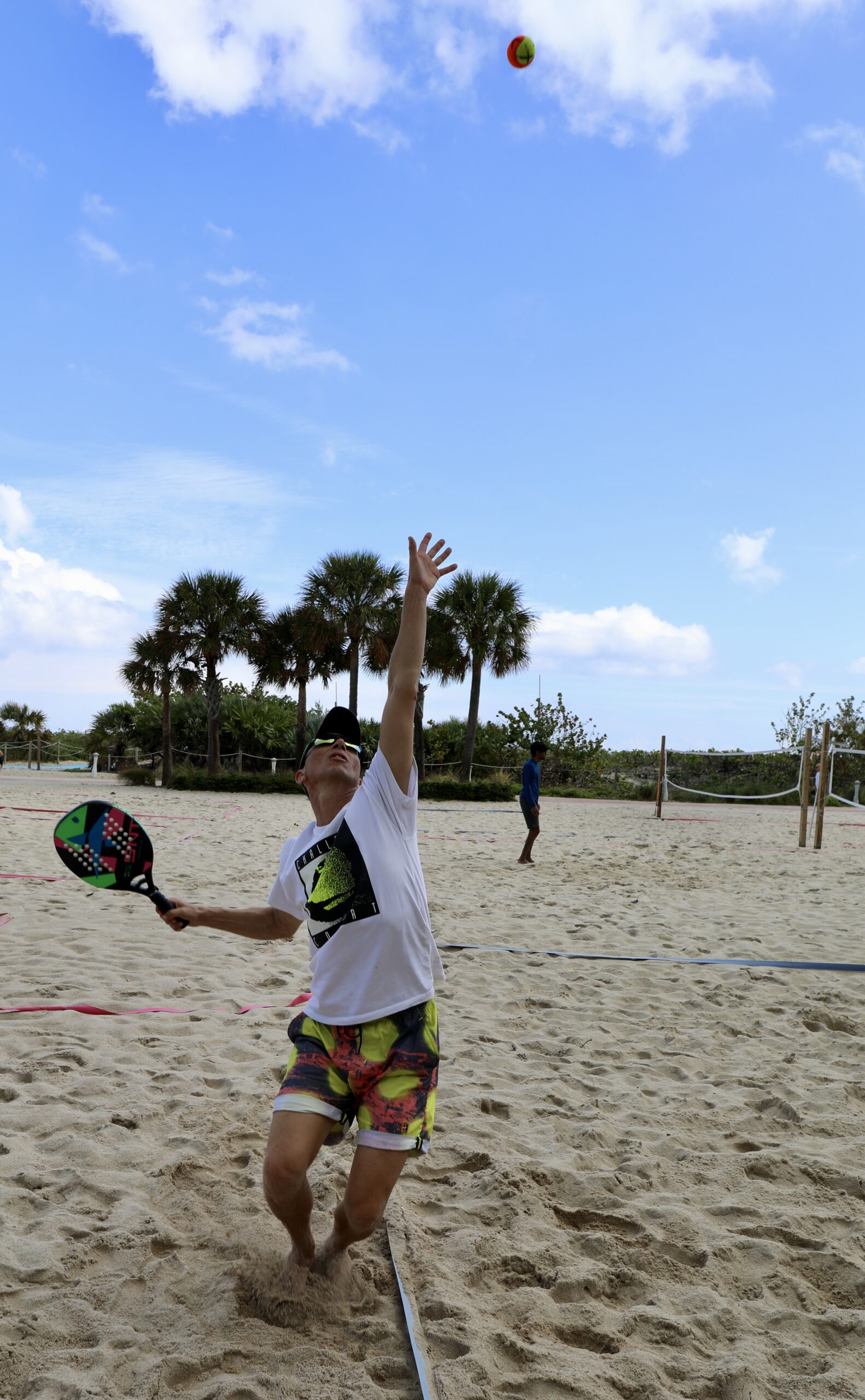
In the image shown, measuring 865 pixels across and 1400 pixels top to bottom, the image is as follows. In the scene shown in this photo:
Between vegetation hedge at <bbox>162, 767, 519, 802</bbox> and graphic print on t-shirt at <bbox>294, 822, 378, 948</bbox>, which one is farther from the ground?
graphic print on t-shirt at <bbox>294, 822, 378, 948</bbox>

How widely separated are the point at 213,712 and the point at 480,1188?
30557 millimetres

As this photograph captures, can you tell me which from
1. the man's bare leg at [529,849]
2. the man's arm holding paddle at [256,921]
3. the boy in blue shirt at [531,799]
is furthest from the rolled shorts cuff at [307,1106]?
the man's bare leg at [529,849]

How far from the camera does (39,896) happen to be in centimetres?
844

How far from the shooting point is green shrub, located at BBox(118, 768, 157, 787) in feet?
108

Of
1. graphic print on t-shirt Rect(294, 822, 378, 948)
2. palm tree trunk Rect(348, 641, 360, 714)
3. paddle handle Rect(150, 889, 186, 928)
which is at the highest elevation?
palm tree trunk Rect(348, 641, 360, 714)

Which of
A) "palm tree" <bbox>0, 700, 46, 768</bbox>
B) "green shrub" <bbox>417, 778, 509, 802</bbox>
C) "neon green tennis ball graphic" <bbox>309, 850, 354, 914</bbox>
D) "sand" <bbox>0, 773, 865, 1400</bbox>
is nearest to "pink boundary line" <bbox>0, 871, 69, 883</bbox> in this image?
"sand" <bbox>0, 773, 865, 1400</bbox>

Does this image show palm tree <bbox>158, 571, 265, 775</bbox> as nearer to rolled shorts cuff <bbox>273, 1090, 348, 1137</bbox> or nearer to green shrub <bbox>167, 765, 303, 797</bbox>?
green shrub <bbox>167, 765, 303, 797</bbox>

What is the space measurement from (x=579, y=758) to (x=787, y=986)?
31829 mm

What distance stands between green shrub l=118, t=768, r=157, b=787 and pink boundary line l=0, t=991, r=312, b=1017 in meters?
28.3

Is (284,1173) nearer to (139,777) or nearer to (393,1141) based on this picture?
(393,1141)

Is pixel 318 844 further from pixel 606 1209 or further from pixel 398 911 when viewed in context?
pixel 606 1209

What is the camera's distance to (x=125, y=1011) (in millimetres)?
5160

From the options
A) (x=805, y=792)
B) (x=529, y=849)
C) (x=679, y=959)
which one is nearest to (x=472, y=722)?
(x=805, y=792)

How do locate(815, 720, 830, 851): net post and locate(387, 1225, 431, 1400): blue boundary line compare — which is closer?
locate(387, 1225, 431, 1400): blue boundary line
